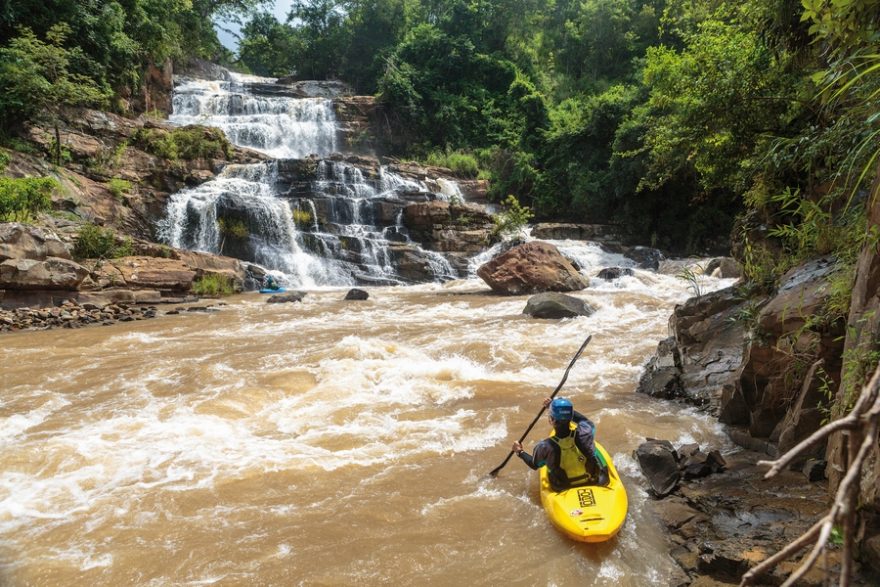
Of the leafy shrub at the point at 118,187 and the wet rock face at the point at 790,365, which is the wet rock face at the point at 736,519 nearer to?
the wet rock face at the point at 790,365

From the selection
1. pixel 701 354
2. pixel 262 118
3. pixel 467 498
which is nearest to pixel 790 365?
pixel 701 354

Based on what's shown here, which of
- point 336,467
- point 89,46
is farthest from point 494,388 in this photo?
point 89,46

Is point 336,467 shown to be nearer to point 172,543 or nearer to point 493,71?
point 172,543

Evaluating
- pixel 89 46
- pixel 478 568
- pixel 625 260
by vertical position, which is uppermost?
pixel 89 46

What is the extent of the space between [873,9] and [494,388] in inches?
190

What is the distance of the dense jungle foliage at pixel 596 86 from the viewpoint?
4.45 metres

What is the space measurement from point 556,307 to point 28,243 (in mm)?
10931

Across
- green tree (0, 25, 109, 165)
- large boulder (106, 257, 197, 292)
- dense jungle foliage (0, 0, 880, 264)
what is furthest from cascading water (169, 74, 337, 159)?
large boulder (106, 257, 197, 292)

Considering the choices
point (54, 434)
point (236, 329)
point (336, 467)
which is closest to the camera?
point (336, 467)

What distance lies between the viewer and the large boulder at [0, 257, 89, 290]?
10102 millimetres

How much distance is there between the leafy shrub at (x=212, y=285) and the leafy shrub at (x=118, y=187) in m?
4.57

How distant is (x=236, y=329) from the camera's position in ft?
32.5

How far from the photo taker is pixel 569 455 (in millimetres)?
3736

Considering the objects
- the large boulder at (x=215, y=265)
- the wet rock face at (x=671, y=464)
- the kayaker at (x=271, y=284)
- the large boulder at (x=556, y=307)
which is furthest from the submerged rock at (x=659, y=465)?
the large boulder at (x=215, y=265)
